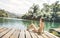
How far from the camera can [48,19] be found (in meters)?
2.46

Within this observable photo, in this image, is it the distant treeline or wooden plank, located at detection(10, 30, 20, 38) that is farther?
the distant treeline

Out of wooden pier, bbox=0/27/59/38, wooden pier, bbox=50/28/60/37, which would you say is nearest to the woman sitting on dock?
wooden pier, bbox=0/27/59/38

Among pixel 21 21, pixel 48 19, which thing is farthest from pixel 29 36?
pixel 48 19

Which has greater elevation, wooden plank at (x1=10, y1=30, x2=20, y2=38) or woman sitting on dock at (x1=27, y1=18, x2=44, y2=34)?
woman sitting on dock at (x1=27, y1=18, x2=44, y2=34)

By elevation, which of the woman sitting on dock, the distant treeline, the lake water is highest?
the distant treeline

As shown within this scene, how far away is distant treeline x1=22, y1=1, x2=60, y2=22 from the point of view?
2.44m

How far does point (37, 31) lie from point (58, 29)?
1.26ft

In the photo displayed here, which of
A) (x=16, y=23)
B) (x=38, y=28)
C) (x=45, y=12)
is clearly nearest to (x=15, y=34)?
(x=16, y=23)

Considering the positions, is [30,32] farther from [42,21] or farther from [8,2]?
[8,2]

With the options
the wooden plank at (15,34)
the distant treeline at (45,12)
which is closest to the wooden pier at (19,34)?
the wooden plank at (15,34)

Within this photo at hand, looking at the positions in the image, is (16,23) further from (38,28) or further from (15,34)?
(38,28)

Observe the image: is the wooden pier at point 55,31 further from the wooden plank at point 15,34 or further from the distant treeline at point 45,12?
the wooden plank at point 15,34

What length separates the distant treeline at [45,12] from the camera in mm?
2443

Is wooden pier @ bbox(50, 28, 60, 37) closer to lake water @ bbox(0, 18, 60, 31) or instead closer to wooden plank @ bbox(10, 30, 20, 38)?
lake water @ bbox(0, 18, 60, 31)
